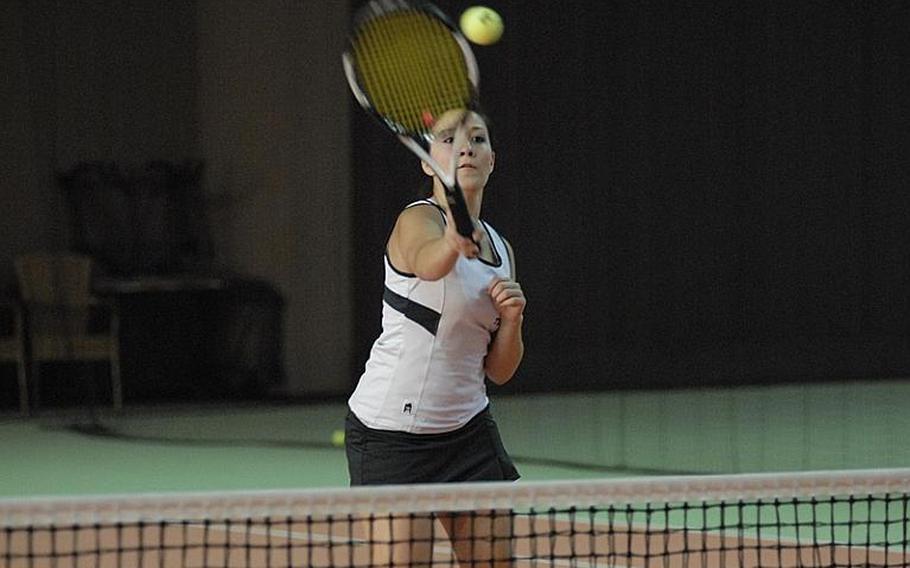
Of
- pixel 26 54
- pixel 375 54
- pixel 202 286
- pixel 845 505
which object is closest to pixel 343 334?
pixel 202 286

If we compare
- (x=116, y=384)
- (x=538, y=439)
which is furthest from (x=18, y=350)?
(x=538, y=439)

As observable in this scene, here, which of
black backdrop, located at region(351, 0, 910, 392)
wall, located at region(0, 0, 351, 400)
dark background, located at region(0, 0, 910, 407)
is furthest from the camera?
black backdrop, located at region(351, 0, 910, 392)

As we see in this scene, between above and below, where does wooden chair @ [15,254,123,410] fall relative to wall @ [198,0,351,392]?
below

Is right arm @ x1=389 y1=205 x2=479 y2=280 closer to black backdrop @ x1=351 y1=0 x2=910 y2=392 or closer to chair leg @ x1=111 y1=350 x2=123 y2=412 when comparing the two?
chair leg @ x1=111 y1=350 x2=123 y2=412

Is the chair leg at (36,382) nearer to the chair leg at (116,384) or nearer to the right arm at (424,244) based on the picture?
the chair leg at (116,384)

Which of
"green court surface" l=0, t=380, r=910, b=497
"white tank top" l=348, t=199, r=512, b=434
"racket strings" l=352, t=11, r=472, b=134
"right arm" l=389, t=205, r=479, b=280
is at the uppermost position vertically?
"racket strings" l=352, t=11, r=472, b=134

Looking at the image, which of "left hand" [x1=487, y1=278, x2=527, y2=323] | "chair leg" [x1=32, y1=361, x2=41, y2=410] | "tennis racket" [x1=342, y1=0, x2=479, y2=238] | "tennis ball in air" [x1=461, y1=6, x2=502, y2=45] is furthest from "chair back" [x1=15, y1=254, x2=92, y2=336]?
"left hand" [x1=487, y1=278, x2=527, y2=323]

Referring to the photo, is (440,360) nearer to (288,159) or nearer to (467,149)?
(467,149)

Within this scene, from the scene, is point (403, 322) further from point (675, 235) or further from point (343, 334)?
point (675, 235)

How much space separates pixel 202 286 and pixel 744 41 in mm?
3656

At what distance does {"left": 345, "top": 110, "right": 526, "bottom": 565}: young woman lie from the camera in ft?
10.7

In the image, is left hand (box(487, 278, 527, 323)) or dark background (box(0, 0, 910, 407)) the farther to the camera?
dark background (box(0, 0, 910, 407))

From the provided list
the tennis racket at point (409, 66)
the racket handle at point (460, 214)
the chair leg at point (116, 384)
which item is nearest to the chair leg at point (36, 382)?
the chair leg at point (116, 384)

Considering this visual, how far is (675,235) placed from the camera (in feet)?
36.1
